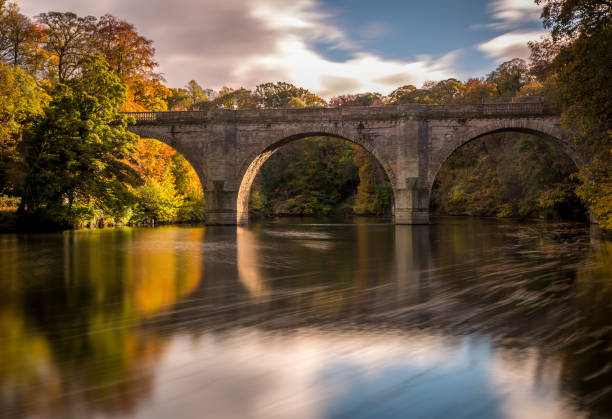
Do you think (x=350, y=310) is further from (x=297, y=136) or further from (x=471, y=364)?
(x=297, y=136)

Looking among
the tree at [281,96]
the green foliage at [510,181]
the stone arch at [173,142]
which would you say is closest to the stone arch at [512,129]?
the green foliage at [510,181]

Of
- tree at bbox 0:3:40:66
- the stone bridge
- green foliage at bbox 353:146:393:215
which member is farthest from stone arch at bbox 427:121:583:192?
tree at bbox 0:3:40:66

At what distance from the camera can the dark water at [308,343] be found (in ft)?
10.0

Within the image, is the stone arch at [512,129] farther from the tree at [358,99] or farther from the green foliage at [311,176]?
the tree at [358,99]

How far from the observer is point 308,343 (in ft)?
14.1

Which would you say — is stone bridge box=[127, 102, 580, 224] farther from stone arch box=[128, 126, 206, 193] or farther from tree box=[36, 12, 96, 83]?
tree box=[36, 12, 96, 83]

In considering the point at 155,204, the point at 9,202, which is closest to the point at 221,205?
the point at 155,204

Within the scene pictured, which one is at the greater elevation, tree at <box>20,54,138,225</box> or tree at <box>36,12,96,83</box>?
tree at <box>36,12,96,83</box>

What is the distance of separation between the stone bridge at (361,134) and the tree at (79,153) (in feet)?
17.8

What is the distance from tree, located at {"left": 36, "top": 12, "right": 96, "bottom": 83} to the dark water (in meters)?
25.9

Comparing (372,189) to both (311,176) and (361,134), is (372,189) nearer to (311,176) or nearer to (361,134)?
(311,176)

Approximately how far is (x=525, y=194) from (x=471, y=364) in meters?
29.2

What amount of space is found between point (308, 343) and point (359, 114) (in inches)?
859

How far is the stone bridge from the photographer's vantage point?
78.3 ft
